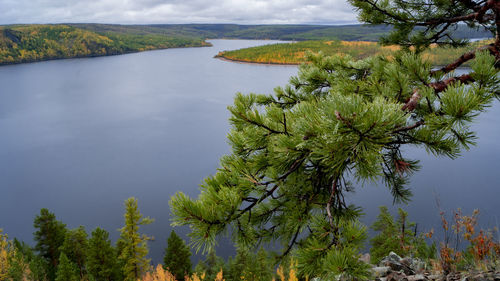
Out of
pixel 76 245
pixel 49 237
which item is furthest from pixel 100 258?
pixel 49 237

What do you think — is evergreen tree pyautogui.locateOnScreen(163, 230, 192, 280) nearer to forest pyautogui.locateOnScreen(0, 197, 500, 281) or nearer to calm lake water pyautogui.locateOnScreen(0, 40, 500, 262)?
forest pyautogui.locateOnScreen(0, 197, 500, 281)

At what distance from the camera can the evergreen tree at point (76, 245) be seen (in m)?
15.3

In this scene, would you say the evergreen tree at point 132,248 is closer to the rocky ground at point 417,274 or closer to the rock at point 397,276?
the rocky ground at point 417,274

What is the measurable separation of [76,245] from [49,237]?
6.42ft

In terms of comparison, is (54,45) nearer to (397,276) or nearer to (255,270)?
(255,270)

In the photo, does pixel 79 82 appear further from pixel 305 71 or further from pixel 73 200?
pixel 305 71

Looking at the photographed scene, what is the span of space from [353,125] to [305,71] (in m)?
2.48

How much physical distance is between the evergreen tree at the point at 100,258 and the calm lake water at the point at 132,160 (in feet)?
11.5

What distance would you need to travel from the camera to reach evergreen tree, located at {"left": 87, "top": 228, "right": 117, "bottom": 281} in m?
13.3

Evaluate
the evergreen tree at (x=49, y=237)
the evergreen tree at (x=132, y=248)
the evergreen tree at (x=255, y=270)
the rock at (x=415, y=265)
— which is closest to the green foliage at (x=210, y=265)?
the evergreen tree at (x=255, y=270)

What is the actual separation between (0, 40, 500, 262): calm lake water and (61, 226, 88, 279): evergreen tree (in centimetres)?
241

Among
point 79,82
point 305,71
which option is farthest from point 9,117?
point 305,71

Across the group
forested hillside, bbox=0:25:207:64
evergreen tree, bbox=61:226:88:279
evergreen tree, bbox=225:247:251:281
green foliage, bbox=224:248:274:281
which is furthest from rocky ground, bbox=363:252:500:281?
forested hillside, bbox=0:25:207:64

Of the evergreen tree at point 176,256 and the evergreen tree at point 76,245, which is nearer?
the evergreen tree at point 176,256
